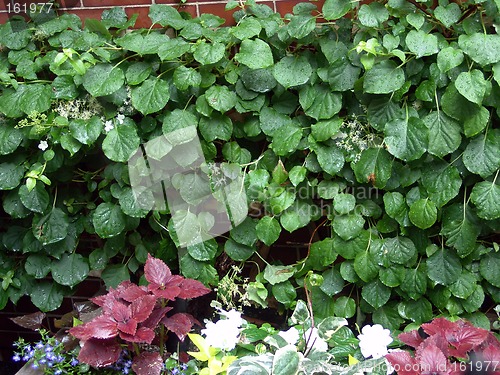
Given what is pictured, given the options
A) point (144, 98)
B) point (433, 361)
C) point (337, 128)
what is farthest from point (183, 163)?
point (433, 361)

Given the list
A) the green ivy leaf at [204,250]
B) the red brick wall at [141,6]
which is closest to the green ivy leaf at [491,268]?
the green ivy leaf at [204,250]

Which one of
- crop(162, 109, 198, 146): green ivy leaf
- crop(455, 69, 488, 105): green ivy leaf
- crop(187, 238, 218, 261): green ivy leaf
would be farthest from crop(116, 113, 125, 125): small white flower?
crop(455, 69, 488, 105): green ivy leaf

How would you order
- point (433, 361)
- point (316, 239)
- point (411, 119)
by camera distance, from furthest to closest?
point (316, 239), point (411, 119), point (433, 361)

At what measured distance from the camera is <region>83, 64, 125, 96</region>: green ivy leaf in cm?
188

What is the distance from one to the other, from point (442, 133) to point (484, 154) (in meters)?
0.14

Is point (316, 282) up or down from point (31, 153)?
down

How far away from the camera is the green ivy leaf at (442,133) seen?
5.81ft

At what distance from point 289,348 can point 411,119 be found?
0.79 metres

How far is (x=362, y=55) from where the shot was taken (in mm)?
1761

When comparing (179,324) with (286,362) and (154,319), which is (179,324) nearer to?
(154,319)

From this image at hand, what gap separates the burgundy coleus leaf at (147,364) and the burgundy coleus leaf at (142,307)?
14 cm

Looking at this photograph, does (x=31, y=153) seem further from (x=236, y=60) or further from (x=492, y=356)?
(x=492, y=356)

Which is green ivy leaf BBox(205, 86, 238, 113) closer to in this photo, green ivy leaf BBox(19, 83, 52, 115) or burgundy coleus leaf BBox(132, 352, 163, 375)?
green ivy leaf BBox(19, 83, 52, 115)

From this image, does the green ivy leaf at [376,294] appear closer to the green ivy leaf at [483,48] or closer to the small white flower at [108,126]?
the green ivy leaf at [483,48]
